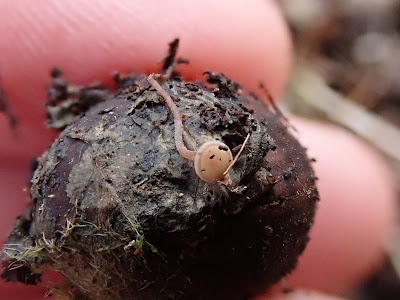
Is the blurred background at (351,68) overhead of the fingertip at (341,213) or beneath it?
overhead

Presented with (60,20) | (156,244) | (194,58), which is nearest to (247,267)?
(156,244)

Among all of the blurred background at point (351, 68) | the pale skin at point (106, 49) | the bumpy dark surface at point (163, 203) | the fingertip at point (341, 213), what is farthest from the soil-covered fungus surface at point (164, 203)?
the blurred background at point (351, 68)

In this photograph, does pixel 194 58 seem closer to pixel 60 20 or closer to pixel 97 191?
pixel 60 20

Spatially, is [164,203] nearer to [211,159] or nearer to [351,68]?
[211,159]

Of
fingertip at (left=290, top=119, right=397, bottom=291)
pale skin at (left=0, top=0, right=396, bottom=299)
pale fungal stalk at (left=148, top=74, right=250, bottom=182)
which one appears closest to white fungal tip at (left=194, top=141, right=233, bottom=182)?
pale fungal stalk at (left=148, top=74, right=250, bottom=182)

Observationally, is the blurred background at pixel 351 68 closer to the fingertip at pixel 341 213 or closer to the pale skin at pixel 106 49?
the fingertip at pixel 341 213

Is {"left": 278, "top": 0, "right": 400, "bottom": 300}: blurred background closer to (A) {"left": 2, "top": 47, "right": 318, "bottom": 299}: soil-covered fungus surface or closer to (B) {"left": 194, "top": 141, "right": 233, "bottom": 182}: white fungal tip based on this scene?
(A) {"left": 2, "top": 47, "right": 318, "bottom": 299}: soil-covered fungus surface
